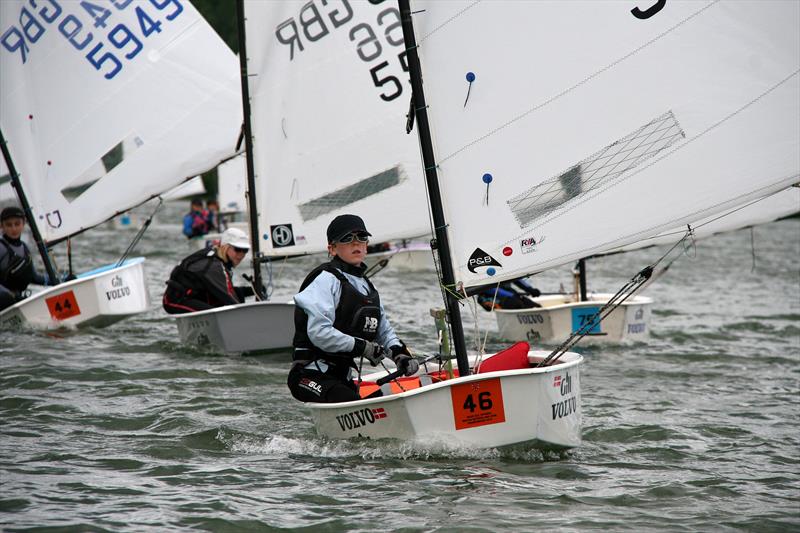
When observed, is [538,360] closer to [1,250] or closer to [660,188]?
[660,188]

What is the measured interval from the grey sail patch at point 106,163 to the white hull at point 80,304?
4.47 ft

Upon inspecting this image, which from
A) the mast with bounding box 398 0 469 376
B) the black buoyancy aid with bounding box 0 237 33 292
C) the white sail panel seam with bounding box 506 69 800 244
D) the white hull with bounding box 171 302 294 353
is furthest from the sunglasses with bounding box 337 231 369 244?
the black buoyancy aid with bounding box 0 237 33 292

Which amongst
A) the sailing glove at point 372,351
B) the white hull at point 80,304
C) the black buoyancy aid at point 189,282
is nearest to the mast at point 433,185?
the sailing glove at point 372,351

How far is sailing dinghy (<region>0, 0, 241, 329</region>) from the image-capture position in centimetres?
1137

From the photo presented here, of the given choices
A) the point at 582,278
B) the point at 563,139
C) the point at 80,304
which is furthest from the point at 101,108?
the point at 563,139

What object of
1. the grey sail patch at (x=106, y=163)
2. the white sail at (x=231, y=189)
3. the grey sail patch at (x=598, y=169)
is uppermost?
the white sail at (x=231, y=189)

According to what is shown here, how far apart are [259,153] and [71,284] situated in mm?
2255

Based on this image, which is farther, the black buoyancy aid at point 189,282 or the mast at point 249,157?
the mast at point 249,157

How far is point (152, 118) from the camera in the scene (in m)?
11.4

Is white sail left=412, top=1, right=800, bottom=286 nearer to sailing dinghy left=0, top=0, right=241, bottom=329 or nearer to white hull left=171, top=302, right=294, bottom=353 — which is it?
white hull left=171, top=302, right=294, bottom=353

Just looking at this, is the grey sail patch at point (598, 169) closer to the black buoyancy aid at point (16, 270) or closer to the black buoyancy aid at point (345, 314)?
the black buoyancy aid at point (345, 314)

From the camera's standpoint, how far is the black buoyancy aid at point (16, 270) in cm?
1028

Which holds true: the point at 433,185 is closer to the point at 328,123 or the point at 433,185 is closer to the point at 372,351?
the point at 372,351

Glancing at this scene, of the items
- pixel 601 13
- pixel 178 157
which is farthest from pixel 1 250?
pixel 601 13
